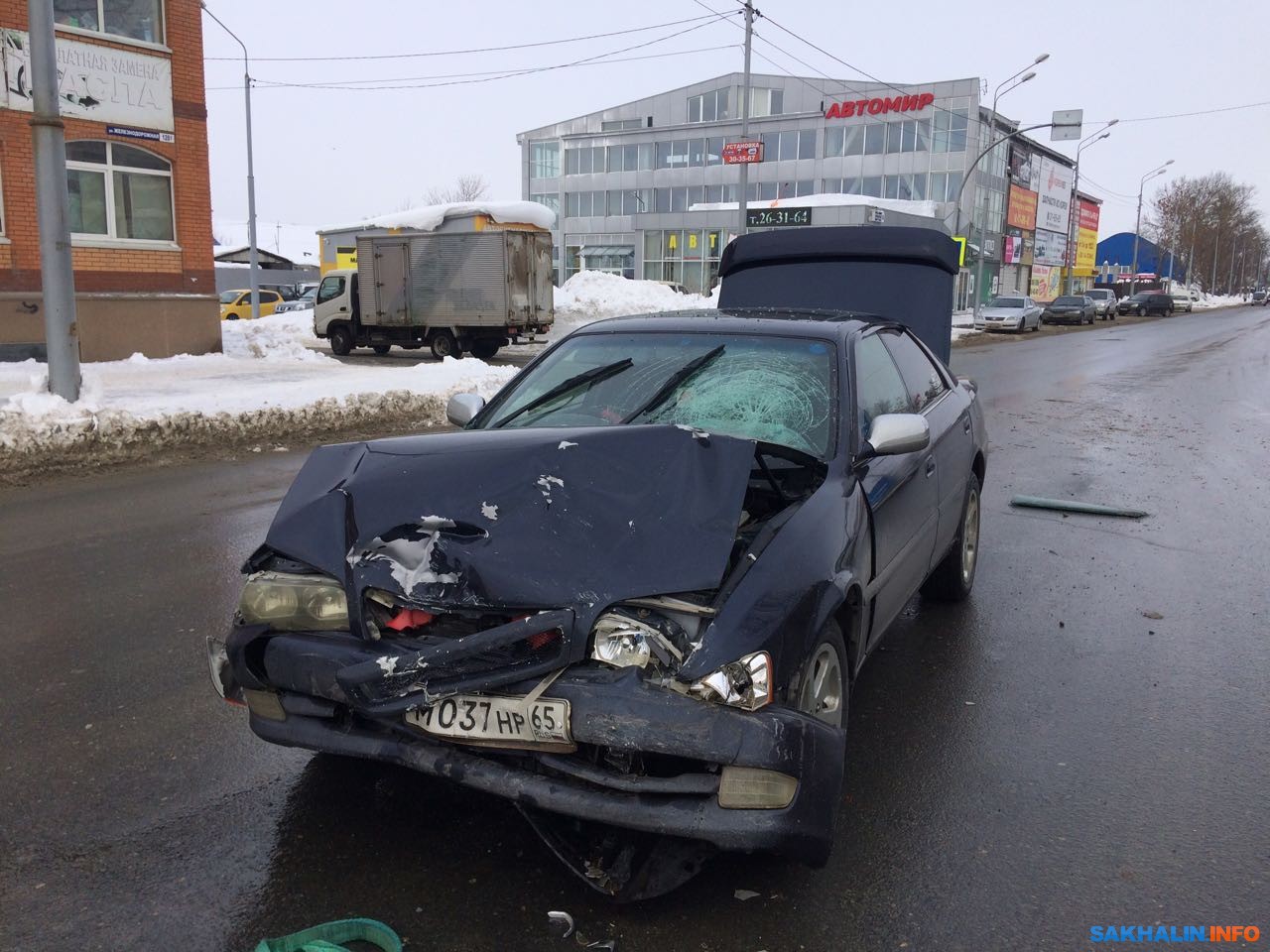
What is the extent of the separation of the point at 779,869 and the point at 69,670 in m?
3.19

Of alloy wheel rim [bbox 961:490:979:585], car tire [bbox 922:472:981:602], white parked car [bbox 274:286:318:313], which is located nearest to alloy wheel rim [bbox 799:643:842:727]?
car tire [bbox 922:472:981:602]

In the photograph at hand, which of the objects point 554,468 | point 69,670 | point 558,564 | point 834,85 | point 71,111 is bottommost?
point 69,670

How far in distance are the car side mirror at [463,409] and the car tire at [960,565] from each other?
252 centimetres

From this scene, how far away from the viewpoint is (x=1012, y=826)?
124 inches

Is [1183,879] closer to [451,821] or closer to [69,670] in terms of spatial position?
[451,821]

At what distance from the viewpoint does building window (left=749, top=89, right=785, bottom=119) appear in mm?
62594

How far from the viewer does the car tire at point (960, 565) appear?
17.4ft

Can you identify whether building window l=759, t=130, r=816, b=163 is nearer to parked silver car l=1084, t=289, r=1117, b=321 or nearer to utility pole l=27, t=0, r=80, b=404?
parked silver car l=1084, t=289, r=1117, b=321

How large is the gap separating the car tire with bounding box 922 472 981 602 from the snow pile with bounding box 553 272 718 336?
2743 centimetres

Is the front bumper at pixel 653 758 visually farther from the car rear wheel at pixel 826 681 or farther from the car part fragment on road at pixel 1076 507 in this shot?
the car part fragment on road at pixel 1076 507

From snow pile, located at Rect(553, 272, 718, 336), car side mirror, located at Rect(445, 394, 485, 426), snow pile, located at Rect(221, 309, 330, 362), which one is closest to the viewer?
car side mirror, located at Rect(445, 394, 485, 426)

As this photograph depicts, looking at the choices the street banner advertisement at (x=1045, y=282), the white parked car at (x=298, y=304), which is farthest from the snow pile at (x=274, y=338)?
the street banner advertisement at (x=1045, y=282)

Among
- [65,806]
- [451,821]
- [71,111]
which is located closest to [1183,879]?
[451,821]

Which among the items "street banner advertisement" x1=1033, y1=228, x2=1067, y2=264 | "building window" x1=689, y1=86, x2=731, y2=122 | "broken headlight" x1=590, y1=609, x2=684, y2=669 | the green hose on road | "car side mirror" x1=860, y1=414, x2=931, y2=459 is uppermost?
"building window" x1=689, y1=86, x2=731, y2=122
